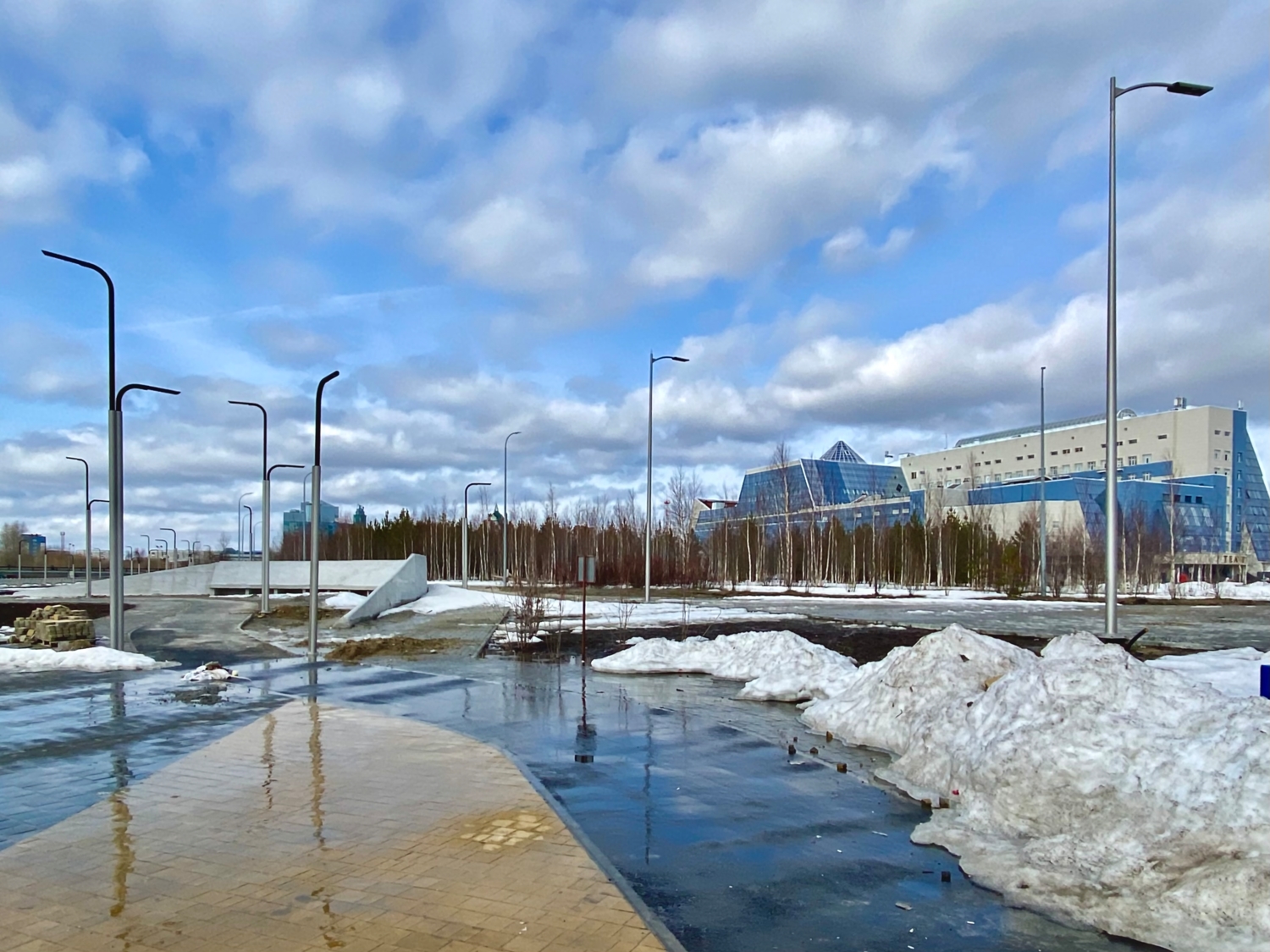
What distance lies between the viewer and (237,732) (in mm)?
11227

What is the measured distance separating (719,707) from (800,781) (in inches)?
185

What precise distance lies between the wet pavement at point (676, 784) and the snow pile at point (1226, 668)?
5.93 metres

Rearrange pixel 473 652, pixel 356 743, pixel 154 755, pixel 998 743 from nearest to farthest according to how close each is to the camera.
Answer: pixel 998 743 < pixel 154 755 < pixel 356 743 < pixel 473 652

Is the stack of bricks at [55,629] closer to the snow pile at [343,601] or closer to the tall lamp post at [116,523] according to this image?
the tall lamp post at [116,523]

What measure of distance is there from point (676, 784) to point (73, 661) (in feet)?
46.5

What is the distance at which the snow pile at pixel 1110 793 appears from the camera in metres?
5.72

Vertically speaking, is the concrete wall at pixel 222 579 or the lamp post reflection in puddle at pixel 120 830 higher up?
the lamp post reflection in puddle at pixel 120 830

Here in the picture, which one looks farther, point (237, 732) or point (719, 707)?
point (719, 707)

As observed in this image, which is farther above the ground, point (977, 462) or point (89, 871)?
point (977, 462)

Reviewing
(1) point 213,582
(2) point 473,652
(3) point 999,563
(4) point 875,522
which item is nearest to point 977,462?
(4) point 875,522

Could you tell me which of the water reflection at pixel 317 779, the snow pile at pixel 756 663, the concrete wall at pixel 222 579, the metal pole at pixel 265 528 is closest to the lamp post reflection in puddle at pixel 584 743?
the water reflection at pixel 317 779

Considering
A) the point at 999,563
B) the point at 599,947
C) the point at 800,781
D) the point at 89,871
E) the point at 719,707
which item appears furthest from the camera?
the point at 999,563

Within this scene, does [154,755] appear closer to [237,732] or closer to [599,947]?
[237,732]

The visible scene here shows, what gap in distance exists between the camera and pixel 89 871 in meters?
6.07
